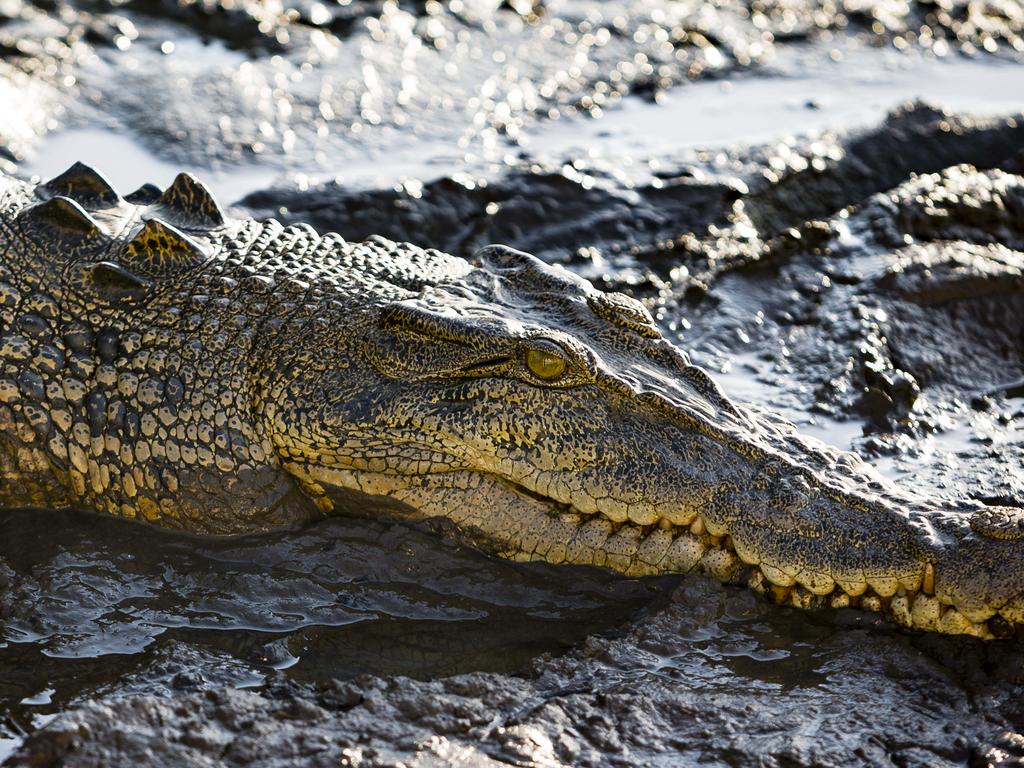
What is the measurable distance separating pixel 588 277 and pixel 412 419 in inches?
85.8

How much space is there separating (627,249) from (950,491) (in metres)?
2.18

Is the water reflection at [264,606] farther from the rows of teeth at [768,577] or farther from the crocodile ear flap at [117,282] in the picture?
the crocodile ear flap at [117,282]

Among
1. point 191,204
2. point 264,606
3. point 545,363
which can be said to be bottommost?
point 264,606

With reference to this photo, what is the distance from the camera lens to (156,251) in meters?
4.45

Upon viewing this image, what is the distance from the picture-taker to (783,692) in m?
3.77

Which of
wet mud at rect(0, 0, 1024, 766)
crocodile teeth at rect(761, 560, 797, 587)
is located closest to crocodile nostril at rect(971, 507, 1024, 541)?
wet mud at rect(0, 0, 1024, 766)

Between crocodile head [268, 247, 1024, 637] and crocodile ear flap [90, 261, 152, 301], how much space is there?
600mm

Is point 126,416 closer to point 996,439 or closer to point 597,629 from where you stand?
point 597,629

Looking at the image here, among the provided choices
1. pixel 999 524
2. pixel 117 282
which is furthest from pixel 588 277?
pixel 999 524

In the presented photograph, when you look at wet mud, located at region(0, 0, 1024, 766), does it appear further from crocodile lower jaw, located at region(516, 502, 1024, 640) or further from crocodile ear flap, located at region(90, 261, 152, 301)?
crocodile ear flap, located at region(90, 261, 152, 301)

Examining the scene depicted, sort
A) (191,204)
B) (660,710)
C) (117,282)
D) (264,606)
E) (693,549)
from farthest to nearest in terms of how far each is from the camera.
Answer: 1. (191,204)
2. (117,282)
3. (264,606)
4. (693,549)
5. (660,710)

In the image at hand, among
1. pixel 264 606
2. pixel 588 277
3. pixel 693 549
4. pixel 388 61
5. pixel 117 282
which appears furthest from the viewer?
pixel 388 61

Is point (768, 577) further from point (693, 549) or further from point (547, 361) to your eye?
point (547, 361)

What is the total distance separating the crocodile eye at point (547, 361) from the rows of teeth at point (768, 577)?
1.40 ft
